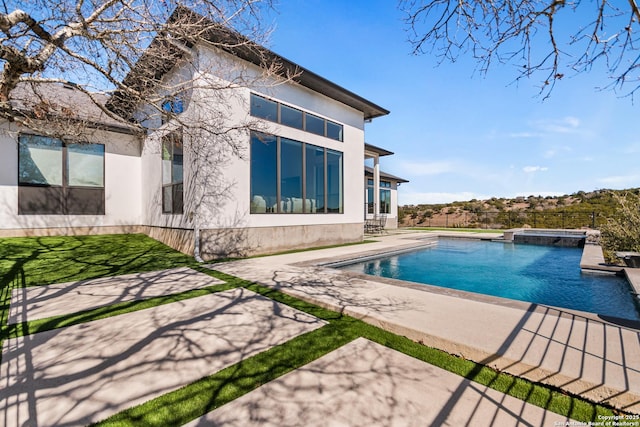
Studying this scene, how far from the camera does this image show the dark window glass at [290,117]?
1088 cm

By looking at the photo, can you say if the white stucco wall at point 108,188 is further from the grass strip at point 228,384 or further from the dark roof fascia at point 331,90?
the grass strip at point 228,384

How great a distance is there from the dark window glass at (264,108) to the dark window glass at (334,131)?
294 centimetres

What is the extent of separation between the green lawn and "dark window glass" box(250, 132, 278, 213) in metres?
3.54

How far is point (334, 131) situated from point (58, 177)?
11015mm

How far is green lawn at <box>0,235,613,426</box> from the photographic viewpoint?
212 cm

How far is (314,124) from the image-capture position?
39.7 feet

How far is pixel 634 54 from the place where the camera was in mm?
2496

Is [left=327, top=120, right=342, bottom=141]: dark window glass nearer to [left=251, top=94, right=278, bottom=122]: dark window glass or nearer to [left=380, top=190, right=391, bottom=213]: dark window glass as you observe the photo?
[left=251, top=94, right=278, bottom=122]: dark window glass

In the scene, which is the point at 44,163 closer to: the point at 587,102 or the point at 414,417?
the point at 414,417

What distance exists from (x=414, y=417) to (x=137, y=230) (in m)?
13.8

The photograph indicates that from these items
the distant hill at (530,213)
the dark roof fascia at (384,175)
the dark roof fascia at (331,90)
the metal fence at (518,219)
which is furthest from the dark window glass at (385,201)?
the dark roof fascia at (331,90)

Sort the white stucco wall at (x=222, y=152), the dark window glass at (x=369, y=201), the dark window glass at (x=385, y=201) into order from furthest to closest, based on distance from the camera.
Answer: the dark window glass at (x=385, y=201), the dark window glass at (x=369, y=201), the white stucco wall at (x=222, y=152)

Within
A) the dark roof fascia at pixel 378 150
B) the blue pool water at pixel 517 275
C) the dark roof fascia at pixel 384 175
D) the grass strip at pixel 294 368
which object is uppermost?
the dark roof fascia at pixel 378 150

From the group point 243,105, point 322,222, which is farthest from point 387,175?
point 243,105
